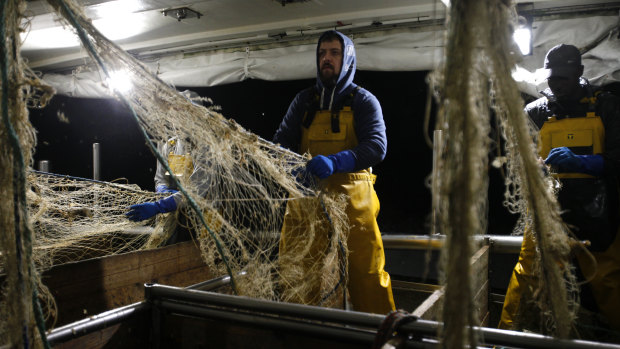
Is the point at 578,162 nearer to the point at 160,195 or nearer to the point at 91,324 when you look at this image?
the point at 91,324

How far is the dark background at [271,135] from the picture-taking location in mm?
Result: 4859

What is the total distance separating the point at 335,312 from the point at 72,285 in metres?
1.64

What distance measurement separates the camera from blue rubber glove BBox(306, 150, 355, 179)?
2242 mm

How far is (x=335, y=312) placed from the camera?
1.34 meters

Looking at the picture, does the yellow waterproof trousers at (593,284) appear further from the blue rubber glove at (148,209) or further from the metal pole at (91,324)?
the blue rubber glove at (148,209)

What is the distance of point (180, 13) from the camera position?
407cm

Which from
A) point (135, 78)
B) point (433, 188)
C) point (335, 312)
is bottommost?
point (335, 312)

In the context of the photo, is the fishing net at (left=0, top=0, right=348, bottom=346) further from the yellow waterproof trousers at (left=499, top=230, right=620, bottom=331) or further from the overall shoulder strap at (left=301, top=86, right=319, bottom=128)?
the yellow waterproof trousers at (left=499, top=230, right=620, bottom=331)

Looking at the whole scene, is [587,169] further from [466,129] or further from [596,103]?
[466,129]

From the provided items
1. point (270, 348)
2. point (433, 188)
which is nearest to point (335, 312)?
Answer: point (270, 348)

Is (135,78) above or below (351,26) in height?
below

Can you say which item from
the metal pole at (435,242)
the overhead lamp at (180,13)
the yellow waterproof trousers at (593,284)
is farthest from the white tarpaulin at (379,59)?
the yellow waterproof trousers at (593,284)

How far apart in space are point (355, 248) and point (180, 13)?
3041 millimetres

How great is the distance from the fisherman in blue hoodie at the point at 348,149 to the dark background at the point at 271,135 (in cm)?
187
